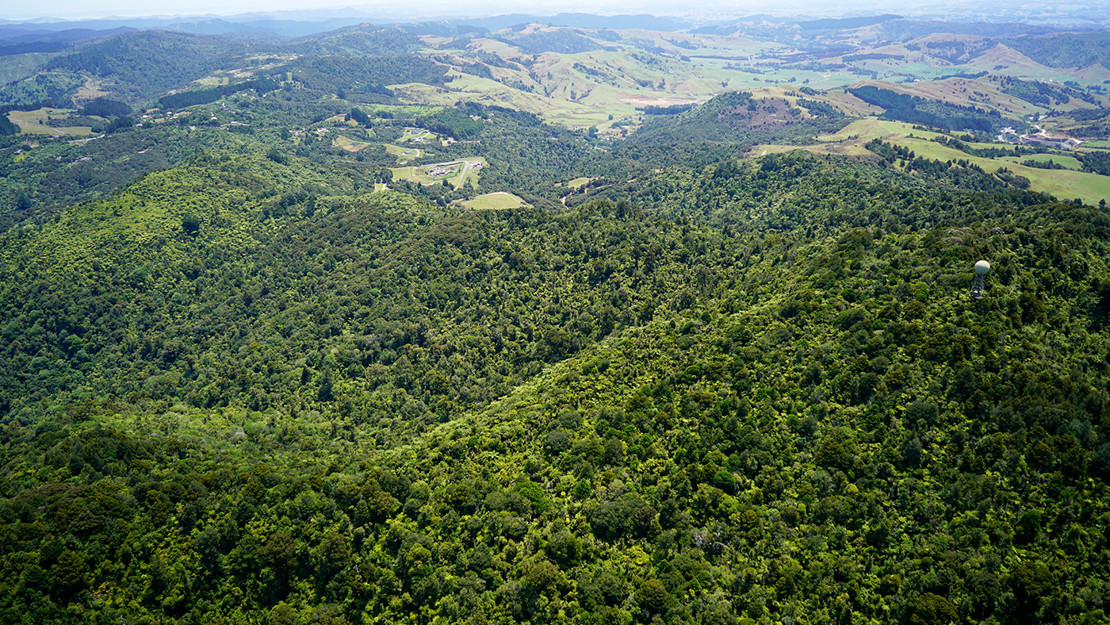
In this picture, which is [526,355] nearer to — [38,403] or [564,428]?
[564,428]

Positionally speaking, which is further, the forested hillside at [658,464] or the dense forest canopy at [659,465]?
the forested hillside at [658,464]

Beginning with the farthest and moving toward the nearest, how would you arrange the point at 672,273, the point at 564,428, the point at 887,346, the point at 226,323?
the point at 226,323 < the point at 672,273 < the point at 564,428 < the point at 887,346

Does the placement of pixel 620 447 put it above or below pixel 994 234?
below

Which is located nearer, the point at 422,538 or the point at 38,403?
the point at 422,538

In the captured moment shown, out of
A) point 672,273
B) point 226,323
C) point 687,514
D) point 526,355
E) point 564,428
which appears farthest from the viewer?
point 226,323

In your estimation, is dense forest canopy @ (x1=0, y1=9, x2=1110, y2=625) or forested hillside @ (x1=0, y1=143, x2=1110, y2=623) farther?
forested hillside @ (x1=0, y1=143, x2=1110, y2=623)

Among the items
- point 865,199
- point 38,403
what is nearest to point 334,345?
point 38,403

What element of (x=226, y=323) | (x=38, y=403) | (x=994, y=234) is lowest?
(x=38, y=403)

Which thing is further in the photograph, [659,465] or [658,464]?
[658,464]

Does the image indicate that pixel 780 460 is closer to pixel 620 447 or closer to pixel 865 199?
pixel 620 447
